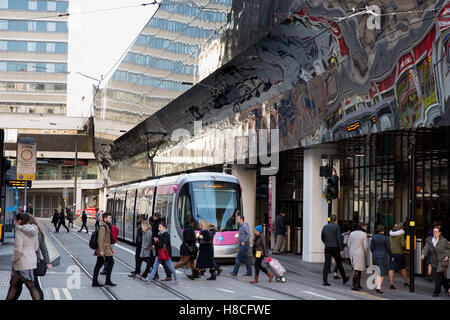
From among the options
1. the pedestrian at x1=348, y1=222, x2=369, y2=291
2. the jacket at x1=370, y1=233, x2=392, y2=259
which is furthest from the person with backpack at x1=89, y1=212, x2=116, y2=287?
the jacket at x1=370, y1=233, x2=392, y2=259

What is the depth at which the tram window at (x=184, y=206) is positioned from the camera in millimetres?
23000

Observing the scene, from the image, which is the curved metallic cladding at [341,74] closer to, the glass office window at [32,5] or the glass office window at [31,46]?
the glass office window at [32,5]

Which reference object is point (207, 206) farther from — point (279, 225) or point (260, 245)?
point (279, 225)

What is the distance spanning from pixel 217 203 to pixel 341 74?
5850 millimetres

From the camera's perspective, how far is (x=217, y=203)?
23.0 meters

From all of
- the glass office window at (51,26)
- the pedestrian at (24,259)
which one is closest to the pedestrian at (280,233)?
the pedestrian at (24,259)

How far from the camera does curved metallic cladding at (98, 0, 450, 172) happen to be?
629 inches

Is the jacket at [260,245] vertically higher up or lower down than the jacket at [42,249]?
lower down

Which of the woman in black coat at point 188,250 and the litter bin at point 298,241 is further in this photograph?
the litter bin at point 298,241

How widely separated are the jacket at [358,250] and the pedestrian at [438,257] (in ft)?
4.70

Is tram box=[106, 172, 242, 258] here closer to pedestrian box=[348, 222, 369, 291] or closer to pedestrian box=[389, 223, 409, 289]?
pedestrian box=[389, 223, 409, 289]

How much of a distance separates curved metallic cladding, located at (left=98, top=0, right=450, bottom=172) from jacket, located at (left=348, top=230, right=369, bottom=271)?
113 inches

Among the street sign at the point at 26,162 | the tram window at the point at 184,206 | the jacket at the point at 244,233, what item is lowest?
the jacket at the point at 244,233

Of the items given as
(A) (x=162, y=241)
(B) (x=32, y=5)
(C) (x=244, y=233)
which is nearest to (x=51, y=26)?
(B) (x=32, y=5)
